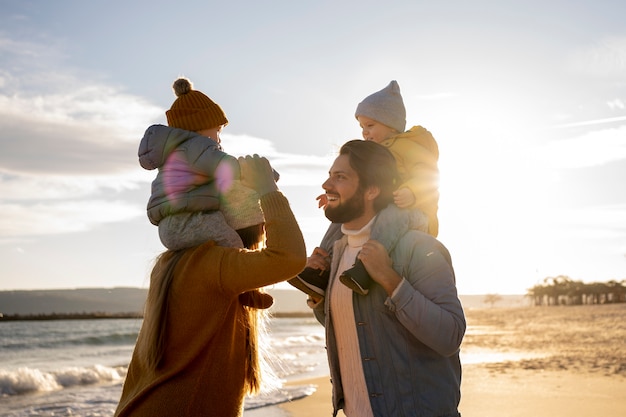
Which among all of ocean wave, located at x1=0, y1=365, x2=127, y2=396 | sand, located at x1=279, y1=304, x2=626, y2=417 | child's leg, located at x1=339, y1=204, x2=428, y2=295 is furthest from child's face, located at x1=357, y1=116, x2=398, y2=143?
ocean wave, located at x1=0, y1=365, x2=127, y2=396

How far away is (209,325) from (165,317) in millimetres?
176

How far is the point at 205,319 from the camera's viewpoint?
8.79ft

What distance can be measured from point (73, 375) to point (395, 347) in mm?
19996

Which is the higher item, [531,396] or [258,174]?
[258,174]

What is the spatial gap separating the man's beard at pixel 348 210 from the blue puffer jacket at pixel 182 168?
1.70 ft

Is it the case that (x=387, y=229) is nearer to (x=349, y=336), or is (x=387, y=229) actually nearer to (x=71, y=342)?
(x=349, y=336)

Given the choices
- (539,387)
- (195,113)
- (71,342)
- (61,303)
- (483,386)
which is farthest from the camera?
(61,303)

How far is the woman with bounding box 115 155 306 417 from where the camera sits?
2574mm

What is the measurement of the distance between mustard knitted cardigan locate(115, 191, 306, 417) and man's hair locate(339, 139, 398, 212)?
23.3 inches

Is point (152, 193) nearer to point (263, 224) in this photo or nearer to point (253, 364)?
point (263, 224)

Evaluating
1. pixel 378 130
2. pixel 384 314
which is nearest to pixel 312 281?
pixel 384 314

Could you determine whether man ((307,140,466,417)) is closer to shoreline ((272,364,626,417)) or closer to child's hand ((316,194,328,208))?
child's hand ((316,194,328,208))

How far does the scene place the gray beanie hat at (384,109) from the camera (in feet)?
13.1

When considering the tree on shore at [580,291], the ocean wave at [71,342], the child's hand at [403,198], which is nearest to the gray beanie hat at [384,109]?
the child's hand at [403,198]
